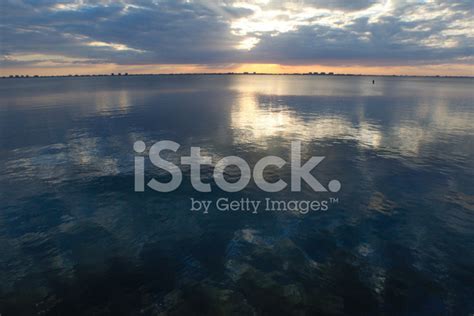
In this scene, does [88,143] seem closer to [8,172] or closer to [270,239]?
[8,172]

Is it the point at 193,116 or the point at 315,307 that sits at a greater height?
the point at 193,116

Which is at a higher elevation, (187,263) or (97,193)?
(97,193)

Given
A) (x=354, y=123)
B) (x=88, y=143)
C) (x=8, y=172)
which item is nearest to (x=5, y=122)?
(x=88, y=143)

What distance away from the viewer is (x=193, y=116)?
72812 mm

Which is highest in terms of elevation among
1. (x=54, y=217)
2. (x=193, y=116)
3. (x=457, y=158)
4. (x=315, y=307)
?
(x=193, y=116)

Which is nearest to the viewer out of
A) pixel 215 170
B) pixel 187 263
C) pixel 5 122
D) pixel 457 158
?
pixel 187 263

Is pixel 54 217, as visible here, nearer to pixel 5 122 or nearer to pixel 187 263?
pixel 187 263

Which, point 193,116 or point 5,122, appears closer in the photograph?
point 5,122

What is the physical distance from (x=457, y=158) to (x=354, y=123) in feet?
89.2

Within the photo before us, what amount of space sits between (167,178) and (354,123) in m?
50.5

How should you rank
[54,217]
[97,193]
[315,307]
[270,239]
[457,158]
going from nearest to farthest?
[315,307] → [270,239] → [54,217] → [97,193] → [457,158]

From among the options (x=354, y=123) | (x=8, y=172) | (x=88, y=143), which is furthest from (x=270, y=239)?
(x=354, y=123)

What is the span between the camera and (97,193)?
2823cm

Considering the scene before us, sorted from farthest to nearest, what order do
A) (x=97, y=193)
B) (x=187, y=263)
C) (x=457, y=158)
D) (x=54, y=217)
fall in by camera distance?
(x=457, y=158), (x=97, y=193), (x=54, y=217), (x=187, y=263)
